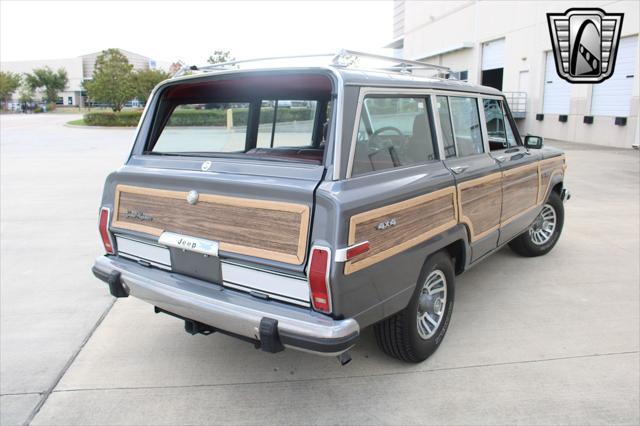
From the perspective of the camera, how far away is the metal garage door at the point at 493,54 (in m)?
27.4

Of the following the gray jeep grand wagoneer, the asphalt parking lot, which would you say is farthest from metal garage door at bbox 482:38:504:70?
the gray jeep grand wagoneer

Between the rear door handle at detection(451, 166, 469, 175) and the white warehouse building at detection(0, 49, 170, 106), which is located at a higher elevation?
the white warehouse building at detection(0, 49, 170, 106)

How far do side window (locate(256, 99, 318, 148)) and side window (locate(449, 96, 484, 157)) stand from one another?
3.90 feet

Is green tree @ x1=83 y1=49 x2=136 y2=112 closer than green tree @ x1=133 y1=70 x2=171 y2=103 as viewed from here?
Yes

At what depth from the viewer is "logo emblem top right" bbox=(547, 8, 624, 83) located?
1878 cm

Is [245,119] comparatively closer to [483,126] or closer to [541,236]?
[483,126]

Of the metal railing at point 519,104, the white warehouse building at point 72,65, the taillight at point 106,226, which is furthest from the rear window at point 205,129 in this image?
the white warehouse building at point 72,65

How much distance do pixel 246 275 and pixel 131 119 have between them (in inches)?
1314

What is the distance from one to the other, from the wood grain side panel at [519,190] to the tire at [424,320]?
1.08 m

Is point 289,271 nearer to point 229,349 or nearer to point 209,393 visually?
point 209,393

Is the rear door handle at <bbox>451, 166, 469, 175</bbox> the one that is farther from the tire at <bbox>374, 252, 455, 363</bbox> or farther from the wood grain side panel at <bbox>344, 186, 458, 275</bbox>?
the tire at <bbox>374, 252, 455, 363</bbox>

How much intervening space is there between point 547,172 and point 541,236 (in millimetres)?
838

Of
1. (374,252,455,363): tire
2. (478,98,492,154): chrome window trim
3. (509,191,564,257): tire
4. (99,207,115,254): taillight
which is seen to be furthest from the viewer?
(509,191,564,257): tire

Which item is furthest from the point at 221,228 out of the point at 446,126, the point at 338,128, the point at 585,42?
the point at 585,42
